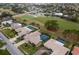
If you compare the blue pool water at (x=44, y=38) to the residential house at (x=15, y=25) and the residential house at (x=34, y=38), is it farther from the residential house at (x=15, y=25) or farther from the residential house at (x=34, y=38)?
the residential house at (x=15, y=25)

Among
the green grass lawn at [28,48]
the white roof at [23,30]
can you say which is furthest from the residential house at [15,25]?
the green grass lawn at [28,48]

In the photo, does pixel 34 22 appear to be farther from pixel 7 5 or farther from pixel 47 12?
pixel 7 5

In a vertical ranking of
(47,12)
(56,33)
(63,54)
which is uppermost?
(47,12)

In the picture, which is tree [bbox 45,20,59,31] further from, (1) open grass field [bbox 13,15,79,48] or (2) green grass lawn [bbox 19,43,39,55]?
(2) green grass lawn [bbox 19,43,39,55]

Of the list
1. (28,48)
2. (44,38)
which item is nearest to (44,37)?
(44,38)

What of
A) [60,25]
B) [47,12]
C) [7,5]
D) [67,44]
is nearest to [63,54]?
[67,44]

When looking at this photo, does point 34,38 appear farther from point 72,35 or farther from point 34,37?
point 72,35
